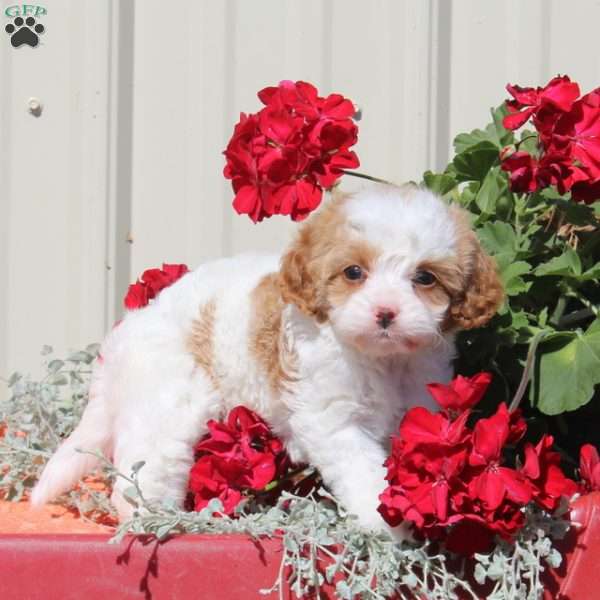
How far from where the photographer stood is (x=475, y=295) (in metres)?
2.89

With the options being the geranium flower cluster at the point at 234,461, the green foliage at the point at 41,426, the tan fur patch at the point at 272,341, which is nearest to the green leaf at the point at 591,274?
the tan fur patch at the point at 272,341

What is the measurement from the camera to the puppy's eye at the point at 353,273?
2773 millimetres

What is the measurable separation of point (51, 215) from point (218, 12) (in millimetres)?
1132

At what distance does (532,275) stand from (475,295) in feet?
1.74

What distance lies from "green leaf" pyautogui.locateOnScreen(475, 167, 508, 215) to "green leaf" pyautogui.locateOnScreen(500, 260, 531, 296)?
0.94ft

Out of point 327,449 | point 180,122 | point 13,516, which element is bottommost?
point 13,516

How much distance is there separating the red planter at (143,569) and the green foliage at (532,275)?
711 mm

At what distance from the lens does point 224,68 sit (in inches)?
186

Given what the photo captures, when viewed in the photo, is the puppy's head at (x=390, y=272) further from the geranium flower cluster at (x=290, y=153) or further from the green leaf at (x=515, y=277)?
the green leaf at (x=515, y=277)

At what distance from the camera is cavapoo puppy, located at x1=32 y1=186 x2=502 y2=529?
2.76 metres

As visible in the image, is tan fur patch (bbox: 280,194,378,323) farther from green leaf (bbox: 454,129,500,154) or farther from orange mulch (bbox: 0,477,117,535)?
orange mulch (bbox: 0,477,117,535)

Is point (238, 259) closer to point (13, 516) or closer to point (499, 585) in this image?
point (13, 516)

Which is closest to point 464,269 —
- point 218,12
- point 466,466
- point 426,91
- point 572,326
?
point 466,466

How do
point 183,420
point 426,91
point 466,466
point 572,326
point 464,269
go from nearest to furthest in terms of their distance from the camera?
point 466,466 < point 464,269 < point 183,420 < point 572,326 < point 426,91
